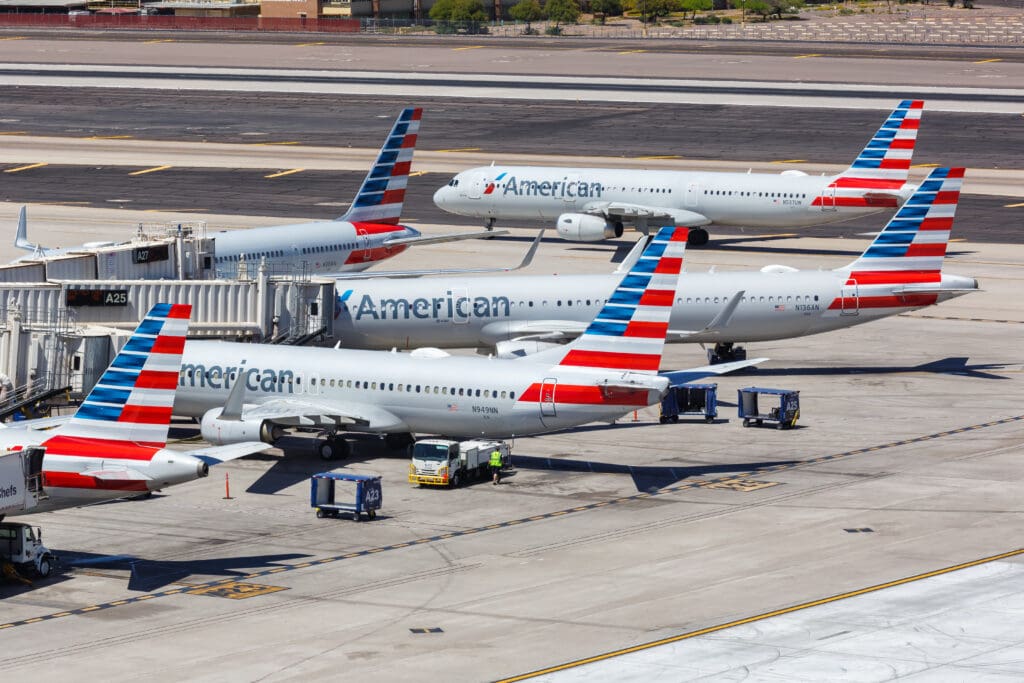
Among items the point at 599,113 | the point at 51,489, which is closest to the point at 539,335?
the point at 51,489

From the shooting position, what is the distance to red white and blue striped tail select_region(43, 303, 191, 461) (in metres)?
42.0

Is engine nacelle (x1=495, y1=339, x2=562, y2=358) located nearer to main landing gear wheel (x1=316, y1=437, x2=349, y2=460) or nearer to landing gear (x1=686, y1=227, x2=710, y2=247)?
main landing gear wheel (x1=316, y1=437, x2=349, y2=460)

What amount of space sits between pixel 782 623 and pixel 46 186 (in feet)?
316

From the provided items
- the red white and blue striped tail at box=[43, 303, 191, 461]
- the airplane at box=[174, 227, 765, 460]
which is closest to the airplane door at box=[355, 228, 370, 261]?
the airplane at box=[174, 227, 765, 460]

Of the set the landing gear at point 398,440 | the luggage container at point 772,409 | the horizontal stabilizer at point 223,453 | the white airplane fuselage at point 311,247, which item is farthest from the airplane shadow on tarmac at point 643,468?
the white airplane fuselage at point 311,247

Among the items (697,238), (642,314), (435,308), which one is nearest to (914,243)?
(435,308)

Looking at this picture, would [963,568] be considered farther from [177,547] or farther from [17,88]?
[17,88]

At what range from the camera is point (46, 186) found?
125 metres

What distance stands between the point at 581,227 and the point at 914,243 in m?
32.5

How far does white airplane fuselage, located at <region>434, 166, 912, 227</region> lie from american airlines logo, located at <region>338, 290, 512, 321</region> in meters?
35.3

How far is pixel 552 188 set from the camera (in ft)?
343

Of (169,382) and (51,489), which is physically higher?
(169,382)

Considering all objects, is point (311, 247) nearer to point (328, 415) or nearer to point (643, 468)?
point (328, 415)

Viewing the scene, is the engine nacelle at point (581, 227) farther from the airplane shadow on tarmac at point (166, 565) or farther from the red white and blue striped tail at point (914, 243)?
the airplane shadow on tarmac at point (166, 565)
